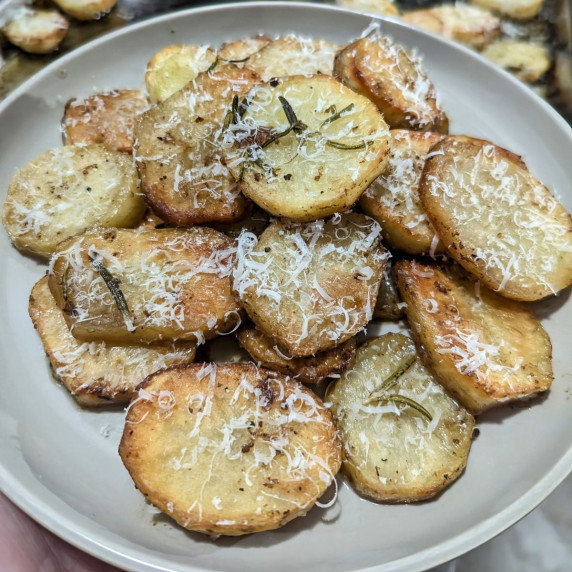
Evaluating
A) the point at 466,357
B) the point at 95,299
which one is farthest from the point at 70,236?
the point at 466,357

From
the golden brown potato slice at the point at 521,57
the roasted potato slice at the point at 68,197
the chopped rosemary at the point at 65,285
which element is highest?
the golden brown potato slice at the point at 521,57

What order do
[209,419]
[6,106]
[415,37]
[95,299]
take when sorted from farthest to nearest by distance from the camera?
[415,37], [6,106], [95,299], [209,419]

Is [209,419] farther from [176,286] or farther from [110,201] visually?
[110,201]

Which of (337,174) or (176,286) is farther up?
(337,174)

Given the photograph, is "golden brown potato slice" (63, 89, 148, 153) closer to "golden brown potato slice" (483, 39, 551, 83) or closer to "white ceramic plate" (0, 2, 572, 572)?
"white ceramic plate" (0, 2, 572, 572)

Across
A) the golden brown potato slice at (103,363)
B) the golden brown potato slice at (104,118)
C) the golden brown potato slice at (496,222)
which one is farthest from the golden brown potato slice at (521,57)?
the golden brown potato slice at (103,363)

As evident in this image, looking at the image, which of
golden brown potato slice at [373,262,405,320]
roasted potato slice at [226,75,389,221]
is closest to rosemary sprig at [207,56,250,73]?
roasted potato slice at [226,75,389,221]

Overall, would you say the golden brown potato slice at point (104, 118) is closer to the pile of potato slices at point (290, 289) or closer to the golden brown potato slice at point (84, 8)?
the pile of potato slices at point (290, 289)
